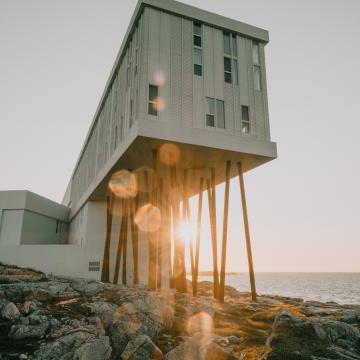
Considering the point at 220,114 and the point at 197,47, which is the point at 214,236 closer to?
the point at 220,114

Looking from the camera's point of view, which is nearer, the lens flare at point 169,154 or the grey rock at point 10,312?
the grey rock at point 10,312

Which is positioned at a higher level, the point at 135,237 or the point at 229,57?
the point at 229,57

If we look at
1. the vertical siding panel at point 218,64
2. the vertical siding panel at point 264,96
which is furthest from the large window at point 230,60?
the vertical siding panel at point 264,96

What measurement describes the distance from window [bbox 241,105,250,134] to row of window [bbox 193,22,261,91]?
5.46ft

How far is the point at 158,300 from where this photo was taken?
37.2 feet

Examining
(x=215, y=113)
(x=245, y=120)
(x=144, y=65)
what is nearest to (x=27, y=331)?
(x=144, y=65)

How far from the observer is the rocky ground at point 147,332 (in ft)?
25.5

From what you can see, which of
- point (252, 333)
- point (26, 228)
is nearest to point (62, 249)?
point (26, 228)

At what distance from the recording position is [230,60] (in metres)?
19.6

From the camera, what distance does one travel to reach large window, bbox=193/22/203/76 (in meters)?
18.5

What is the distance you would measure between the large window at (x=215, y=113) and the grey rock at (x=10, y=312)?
1278 centimetres

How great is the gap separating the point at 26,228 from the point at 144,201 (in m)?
14.1

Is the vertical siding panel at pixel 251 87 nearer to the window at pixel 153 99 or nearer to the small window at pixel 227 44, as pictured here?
the small window at pixel 227 44

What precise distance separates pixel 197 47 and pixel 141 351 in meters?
16.5
